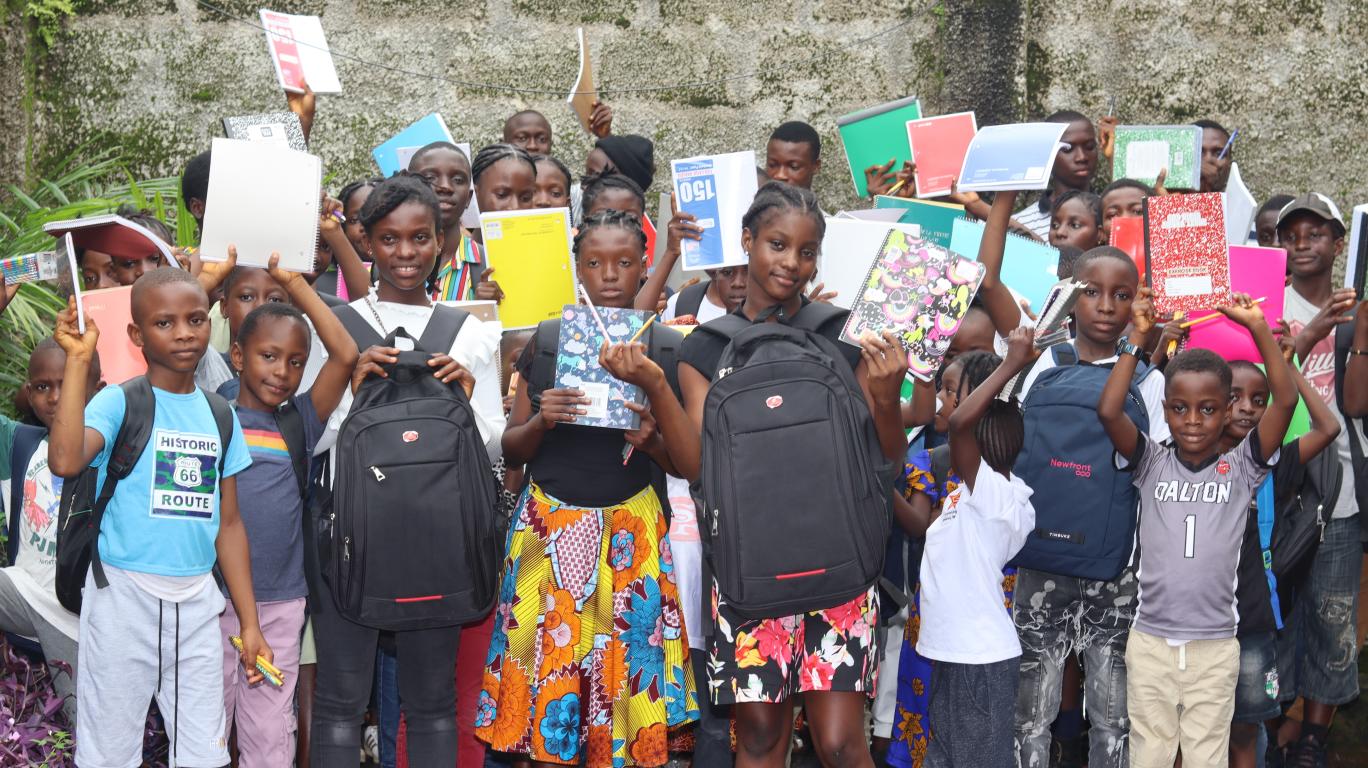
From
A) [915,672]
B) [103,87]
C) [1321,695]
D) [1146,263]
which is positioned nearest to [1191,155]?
[1146,263]

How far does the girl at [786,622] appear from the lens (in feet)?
11.8

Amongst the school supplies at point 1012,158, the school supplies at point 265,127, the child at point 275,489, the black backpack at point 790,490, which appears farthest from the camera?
the school supplies at point 265,127

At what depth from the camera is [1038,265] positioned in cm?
517

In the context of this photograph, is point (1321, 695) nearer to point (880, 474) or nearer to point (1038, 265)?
point (1038, 265)

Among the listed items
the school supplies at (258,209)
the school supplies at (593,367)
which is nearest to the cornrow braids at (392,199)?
the school supplies at (258,209)

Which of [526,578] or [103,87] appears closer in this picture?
[526,578]

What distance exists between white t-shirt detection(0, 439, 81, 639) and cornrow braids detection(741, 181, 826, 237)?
225 centimetres

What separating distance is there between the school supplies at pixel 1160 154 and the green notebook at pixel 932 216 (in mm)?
767

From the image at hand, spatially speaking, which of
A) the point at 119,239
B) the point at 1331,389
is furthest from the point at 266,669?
the point at 1331,389

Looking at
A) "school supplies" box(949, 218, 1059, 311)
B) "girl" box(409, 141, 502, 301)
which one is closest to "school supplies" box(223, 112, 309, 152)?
"girl" box(409, 141, 502, 301)

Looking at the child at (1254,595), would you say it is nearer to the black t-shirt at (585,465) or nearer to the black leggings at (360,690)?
the black t-shirt at (585,465)

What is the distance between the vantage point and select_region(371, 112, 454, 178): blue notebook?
5.82 meters

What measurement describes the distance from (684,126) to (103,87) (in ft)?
8.88

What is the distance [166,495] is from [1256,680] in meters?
3.25
